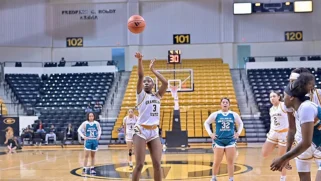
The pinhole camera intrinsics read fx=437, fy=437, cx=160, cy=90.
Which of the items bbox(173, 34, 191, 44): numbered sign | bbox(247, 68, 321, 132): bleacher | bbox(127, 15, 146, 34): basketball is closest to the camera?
bbox(127, 15, 146, 34): basketball

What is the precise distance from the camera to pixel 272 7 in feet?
97.0

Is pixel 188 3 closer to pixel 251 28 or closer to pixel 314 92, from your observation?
pixel 251 28

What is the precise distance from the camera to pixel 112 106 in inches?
1046

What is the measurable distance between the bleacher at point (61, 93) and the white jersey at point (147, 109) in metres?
17.6

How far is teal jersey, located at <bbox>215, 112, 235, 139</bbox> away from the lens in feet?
28.0

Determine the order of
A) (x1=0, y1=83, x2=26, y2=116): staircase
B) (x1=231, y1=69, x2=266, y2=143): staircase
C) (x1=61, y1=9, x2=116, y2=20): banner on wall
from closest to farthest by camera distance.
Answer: (x1=231, y1=69, x2=266, y2=143): staircase < (x1=0, y1=83, x2=26, y2=116): staircase < (x1=61, y1=9, x2=116, y2=20): banner on wall

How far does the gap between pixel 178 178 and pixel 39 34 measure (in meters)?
23.3

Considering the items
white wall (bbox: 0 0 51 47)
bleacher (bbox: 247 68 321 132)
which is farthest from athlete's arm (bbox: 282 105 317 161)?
white wall (bbox: 0 0 51 47)

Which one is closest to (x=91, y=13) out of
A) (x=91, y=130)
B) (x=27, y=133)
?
(x=27, y=133)

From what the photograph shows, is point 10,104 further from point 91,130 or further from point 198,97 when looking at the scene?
point 91,130

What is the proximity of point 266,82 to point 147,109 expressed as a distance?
21.1 metres

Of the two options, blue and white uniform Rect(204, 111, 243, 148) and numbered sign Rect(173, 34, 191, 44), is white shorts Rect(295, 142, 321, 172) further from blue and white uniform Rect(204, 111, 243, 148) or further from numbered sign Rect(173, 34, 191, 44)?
numbered sign Rect(173, 34, 191, 44)

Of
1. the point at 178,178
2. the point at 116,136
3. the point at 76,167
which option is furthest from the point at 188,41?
the point at 178,178

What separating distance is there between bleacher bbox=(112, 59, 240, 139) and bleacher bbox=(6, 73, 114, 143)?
2168 millimetres
